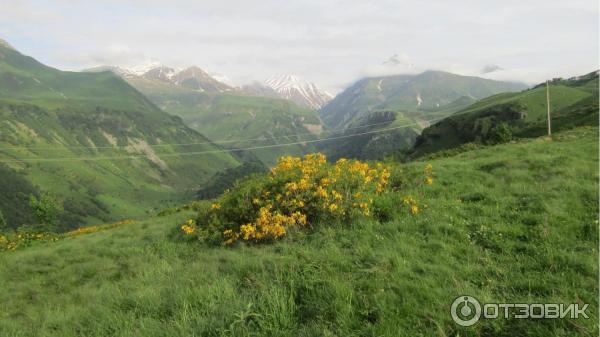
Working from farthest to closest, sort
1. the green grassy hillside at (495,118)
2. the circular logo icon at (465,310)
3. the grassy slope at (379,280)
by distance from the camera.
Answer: the green grassy hillside at (495,118), the grassy slope at (379,280), the circular logo icon at (465,310)

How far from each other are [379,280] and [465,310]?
1354 mm

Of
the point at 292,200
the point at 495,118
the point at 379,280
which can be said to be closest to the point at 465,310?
the point at 379,280

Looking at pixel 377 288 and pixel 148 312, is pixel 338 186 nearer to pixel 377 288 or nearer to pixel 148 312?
pixel 377 288

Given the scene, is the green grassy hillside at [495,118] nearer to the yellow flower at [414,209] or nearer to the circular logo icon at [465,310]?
the yellow flower at [414,209]

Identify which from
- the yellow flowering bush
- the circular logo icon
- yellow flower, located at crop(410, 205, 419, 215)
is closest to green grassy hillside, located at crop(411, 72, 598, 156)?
the yellow flowering bush

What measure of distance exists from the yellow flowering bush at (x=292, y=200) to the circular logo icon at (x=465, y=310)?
4.48 metres

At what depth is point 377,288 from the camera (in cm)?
555

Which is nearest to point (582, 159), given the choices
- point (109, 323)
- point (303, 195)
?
point (303, 195)

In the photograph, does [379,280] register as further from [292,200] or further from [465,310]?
[292,200]

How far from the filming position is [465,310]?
4.82m

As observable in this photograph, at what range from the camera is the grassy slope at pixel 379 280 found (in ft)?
16.0

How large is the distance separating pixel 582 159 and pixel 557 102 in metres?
174

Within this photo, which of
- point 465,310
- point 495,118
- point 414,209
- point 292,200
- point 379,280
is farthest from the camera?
point 495,118

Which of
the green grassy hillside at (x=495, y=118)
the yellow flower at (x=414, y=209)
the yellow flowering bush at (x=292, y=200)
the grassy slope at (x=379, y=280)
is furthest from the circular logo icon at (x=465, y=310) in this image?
the green grassy hillside at (x=495, y=118)
